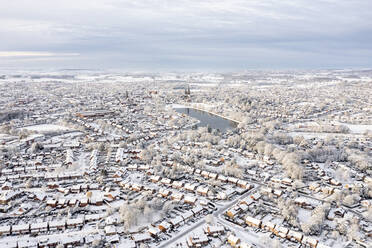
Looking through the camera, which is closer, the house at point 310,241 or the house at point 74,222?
the house at point 310,241

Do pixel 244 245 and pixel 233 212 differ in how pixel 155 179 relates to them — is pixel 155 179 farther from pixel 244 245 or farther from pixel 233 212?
pixel 244 245

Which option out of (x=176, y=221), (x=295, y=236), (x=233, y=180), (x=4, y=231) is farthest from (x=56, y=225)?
(x=295, y=236)

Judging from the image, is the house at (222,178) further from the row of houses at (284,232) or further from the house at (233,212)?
the row of houses at (284,232)

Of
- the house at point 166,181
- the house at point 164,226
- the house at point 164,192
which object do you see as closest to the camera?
the house at point 164,226

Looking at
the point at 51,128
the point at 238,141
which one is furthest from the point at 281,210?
the point at 51,128

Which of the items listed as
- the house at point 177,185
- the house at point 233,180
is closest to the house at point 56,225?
the house at point 177,185

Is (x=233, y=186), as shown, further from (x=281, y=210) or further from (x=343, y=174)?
(x=343, y=174)
